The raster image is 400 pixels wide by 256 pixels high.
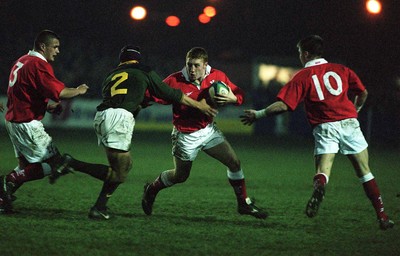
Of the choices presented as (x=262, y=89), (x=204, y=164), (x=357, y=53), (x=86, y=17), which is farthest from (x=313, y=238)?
(x=86, y=17)

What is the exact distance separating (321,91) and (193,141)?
1.67m

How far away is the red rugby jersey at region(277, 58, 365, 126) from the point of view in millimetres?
7863

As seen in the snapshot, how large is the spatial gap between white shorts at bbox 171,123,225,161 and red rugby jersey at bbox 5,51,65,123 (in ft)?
4.96

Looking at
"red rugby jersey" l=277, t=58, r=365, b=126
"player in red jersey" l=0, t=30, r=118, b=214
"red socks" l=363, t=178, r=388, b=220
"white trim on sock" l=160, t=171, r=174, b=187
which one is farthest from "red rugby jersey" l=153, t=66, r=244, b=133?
"red socks" l=363, t=178, r=388, b=220

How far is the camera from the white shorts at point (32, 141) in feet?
27.3

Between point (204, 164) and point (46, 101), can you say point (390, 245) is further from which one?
point (204, 164)

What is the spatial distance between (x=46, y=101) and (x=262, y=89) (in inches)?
821

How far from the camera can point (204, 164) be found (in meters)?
15.7

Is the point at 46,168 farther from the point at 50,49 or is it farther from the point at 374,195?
the point at 374,195

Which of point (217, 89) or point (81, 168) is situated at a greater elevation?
point (217, 89)

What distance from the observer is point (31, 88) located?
8.31 m

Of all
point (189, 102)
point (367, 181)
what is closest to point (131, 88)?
point (189, 102)

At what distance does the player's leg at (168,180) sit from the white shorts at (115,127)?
2.79 feet

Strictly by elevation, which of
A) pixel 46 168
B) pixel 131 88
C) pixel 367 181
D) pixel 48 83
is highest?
pixel 131 88
